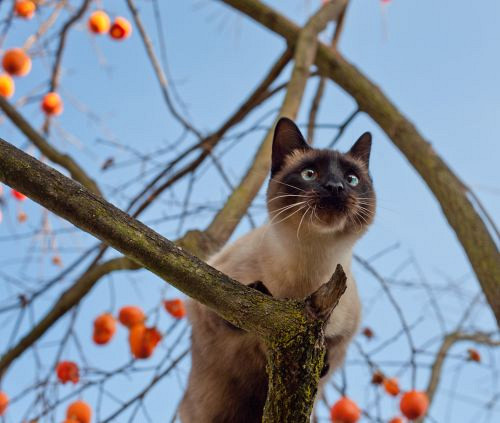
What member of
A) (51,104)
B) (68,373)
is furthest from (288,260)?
(51,104)

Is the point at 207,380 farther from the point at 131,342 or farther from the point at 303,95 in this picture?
the point at 303,95

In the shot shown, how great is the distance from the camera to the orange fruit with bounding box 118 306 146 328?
321cm

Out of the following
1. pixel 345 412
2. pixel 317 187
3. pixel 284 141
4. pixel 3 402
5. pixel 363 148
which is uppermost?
pixel 363 148

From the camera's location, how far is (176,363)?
10.7 feet

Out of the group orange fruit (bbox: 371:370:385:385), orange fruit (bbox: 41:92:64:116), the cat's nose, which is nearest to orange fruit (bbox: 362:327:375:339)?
orange fruit (bbox: 371:370:385:385)

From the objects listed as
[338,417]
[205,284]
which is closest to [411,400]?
[338,417]

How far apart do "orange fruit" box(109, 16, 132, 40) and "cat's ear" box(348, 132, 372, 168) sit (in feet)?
6.75

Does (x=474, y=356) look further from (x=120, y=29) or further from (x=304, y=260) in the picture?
(x=120, y=29)

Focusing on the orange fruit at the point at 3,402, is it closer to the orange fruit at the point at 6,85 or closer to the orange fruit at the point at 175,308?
the orange fruit at the point at 175,308

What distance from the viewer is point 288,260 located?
2672 mm

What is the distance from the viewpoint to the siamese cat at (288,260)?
2.58 meters

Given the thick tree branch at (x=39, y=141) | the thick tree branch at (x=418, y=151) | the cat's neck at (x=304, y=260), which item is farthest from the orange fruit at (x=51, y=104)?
the cat's neck at (x=304, y=260)

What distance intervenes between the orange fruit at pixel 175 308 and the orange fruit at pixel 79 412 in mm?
656

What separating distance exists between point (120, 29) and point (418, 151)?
213 cm
